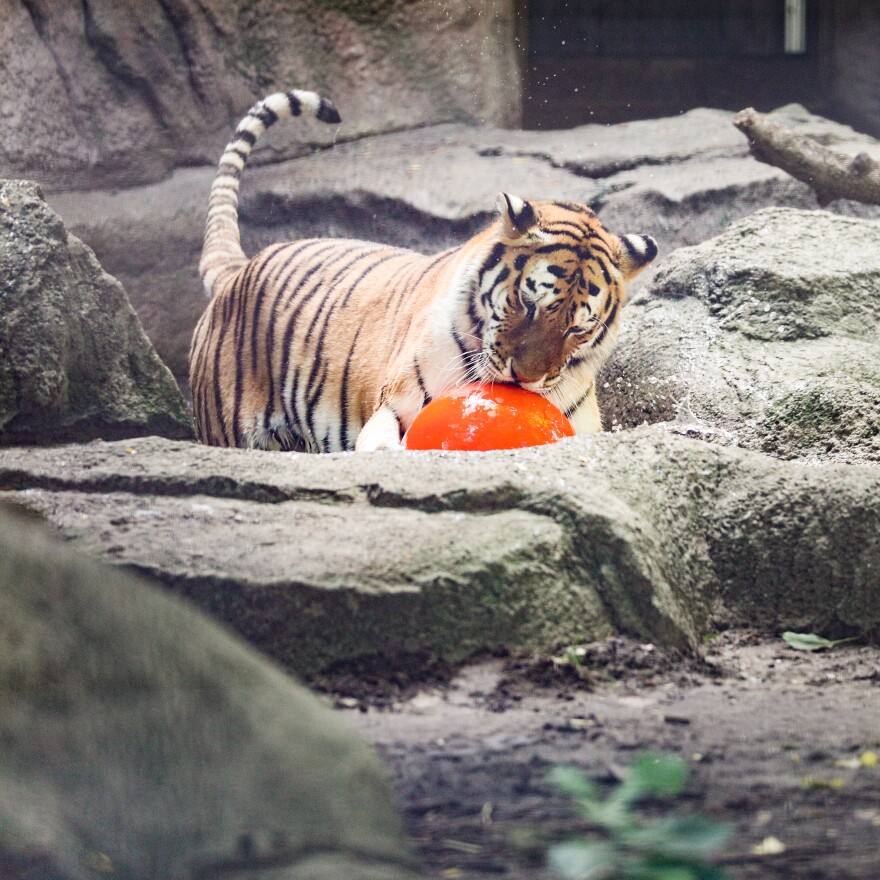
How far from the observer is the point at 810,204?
620cm

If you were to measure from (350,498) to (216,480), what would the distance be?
30cm

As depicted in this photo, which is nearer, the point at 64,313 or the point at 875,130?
the point at 64,313

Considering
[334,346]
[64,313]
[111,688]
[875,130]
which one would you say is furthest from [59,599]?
[875,130]

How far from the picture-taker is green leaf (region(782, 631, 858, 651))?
108 inches

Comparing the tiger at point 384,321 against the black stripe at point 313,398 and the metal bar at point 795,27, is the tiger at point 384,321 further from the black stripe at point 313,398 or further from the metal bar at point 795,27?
the metal bar at point 795,27

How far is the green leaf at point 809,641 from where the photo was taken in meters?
2.73

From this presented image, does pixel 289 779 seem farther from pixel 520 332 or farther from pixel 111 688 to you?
pixel 520 332

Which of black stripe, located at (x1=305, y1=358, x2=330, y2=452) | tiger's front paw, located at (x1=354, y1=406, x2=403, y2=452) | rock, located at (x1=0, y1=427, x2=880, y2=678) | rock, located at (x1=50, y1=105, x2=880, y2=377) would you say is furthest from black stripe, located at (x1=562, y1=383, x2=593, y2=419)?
rock, located at (x1=50, y1=105, x2=880, y2=377)

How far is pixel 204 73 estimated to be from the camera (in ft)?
21.4

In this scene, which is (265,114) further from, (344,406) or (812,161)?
(812,161)

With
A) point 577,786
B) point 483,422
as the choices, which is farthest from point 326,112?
point 577,786

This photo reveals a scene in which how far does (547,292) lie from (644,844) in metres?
2.88

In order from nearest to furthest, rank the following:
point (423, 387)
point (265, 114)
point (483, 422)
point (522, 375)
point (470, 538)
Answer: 1. point (470, 538)
2. point (483, 422)
3. point (522, 375)
4. point (423, 387)
5. point (265, 114)

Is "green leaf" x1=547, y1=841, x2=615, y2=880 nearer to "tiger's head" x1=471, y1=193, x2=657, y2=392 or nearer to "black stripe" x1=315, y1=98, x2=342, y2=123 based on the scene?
"tiger's head" x1=471, y1=193, x2=657, y2=392
